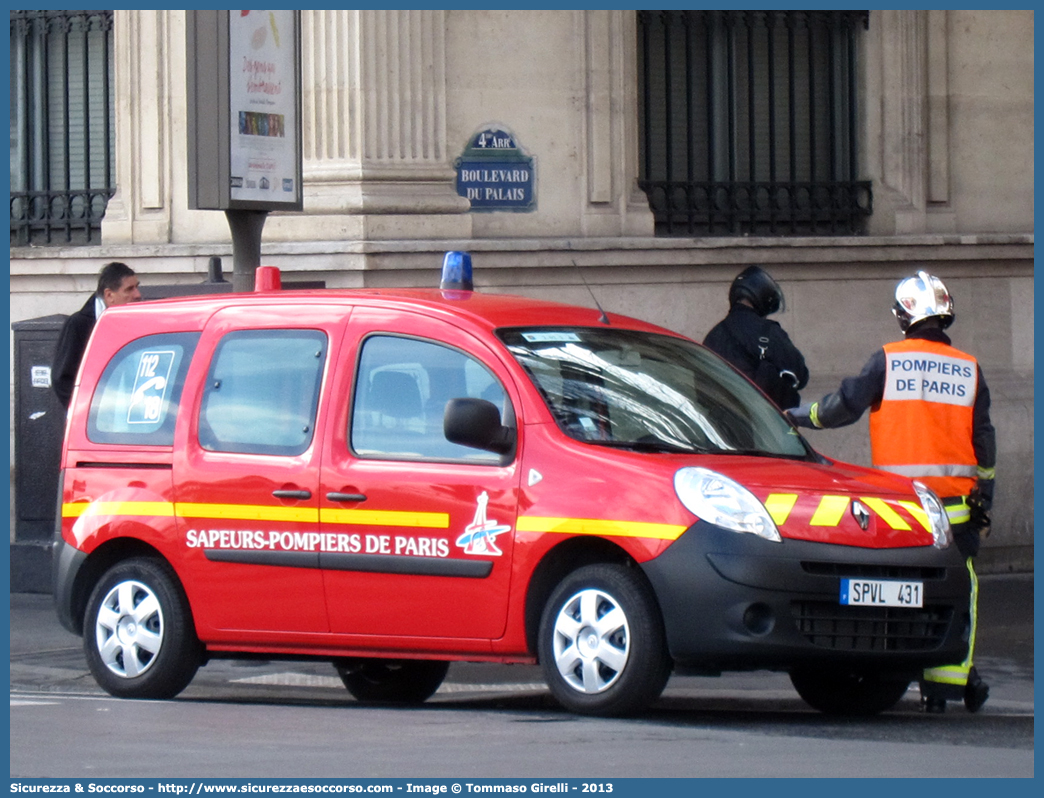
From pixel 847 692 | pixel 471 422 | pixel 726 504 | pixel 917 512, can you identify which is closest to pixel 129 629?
pixel 471 422

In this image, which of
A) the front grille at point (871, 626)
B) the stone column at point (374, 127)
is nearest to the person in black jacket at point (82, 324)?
the stone column at point (374, 127)

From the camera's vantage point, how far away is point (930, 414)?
832 centimetres

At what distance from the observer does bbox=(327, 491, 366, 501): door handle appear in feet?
25.7

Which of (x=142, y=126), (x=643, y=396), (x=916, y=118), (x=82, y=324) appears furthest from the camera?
(x=916, y=118)

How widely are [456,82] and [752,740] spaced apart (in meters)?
7.02

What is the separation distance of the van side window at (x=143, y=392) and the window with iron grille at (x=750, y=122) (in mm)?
5841

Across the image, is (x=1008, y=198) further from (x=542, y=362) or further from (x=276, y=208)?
(x=542, y=362)

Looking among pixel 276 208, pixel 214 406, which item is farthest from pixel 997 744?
pixel 276 208

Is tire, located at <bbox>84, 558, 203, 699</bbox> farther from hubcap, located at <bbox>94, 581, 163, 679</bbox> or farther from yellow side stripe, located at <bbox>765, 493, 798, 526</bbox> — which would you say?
yellow side stripe, located at <bbox>765, 493, 798, 526</bbox>

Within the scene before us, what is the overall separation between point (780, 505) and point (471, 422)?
3.85 ft

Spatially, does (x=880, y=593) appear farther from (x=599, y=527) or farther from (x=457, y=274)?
(x=457, y=274)

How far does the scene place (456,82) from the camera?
515 inches

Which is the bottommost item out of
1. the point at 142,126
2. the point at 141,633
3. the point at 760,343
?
the point at 141,633

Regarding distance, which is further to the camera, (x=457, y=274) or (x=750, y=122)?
(x=750, y=122)
